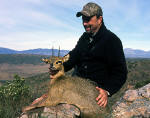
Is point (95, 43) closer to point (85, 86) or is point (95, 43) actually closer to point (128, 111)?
point (85, 86)

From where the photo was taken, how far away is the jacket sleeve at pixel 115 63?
5.51 meters

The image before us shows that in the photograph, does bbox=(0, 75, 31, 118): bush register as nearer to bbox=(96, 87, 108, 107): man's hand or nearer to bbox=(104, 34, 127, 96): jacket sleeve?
bbox=(96, 87, 108, 107): man's hand

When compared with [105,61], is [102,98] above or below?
below

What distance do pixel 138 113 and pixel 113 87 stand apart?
3.09 ft

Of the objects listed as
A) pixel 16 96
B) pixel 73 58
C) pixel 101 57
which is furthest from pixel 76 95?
pixel 16 96

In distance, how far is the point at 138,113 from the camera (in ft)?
16.7

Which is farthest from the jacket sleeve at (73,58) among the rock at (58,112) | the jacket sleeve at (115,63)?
the rock at (58,112)

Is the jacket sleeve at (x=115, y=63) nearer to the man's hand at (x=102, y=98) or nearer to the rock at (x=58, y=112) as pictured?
the man's hand at (x=102, y=98)

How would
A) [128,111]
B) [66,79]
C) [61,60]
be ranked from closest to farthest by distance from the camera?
[128,111], [66,79], [61,60]

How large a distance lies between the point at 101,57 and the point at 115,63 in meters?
0.44

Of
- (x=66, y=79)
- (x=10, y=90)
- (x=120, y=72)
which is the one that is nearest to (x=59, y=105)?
A: (x=66, y=79)

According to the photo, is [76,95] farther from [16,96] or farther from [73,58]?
[16,96]

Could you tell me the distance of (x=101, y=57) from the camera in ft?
18.7

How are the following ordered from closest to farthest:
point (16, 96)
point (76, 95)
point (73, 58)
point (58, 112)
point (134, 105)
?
point (58, 112)
point (76, 95)
point (134, 105)
point (73, 58)
point (16, 96)
